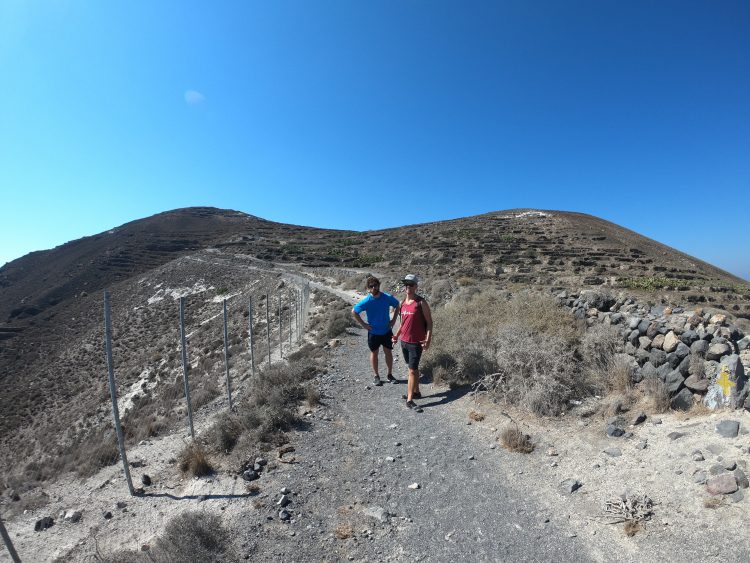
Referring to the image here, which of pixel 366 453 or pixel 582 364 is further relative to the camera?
pixel 582 364

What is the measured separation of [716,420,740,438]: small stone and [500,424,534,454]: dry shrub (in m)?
1.89

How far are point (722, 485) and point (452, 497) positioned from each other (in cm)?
234

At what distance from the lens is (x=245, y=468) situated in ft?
16.0

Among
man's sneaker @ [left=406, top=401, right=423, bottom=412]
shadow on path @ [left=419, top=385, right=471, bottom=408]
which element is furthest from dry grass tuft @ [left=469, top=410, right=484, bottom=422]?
man's sneaker @ [left=406, top=401, right=423, bottom=412]

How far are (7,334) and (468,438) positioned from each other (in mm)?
58648

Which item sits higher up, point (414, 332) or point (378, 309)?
point (378, 309)

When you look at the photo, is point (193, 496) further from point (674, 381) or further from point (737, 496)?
point (674, 381)

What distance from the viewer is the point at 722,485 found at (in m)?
3.32

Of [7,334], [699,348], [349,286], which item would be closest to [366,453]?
[699,348]

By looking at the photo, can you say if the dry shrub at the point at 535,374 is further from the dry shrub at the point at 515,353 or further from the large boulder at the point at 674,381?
the large boulder at the point at 674,381

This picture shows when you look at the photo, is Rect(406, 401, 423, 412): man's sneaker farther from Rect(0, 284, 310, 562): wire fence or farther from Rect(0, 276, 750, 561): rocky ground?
Rect(0, 284, 310, 562): wire fence

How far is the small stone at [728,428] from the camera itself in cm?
381

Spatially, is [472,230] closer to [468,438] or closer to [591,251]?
[591,251]

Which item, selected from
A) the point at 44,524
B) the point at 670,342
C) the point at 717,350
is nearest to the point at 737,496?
the point at 717,350
